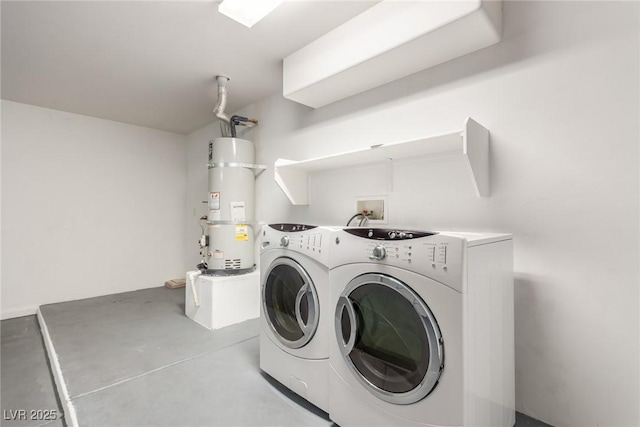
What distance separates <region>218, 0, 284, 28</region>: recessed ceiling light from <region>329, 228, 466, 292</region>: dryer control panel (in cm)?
132

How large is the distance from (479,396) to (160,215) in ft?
14.2

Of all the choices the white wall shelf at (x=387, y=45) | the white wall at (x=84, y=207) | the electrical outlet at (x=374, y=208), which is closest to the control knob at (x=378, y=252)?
the electrical outlet at (x=374, y=208)

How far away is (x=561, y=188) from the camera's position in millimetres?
1317

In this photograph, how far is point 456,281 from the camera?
98 cm

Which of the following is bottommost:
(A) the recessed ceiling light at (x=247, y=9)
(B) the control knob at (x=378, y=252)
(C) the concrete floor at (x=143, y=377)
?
(C) the concrete floor at (x=143, y=377)

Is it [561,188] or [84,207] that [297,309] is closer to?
[561,188]

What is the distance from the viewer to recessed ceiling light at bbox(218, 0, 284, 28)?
1.58m

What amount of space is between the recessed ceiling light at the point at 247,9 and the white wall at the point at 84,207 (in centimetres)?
304

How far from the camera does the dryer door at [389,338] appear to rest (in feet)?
3.46

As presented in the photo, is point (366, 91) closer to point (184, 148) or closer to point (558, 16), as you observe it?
point (558, 16)

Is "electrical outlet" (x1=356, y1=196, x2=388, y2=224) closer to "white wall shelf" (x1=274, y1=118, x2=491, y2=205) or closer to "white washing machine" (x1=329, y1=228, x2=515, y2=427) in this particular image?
"white wall shelf" (x1=274, y1=118, x2=491, y2=205)

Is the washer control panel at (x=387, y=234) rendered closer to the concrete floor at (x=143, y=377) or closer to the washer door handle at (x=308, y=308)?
the washer door handle at (x=308, y=308)

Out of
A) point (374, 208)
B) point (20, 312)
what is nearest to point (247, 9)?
point (374, 208)

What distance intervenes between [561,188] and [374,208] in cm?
102
